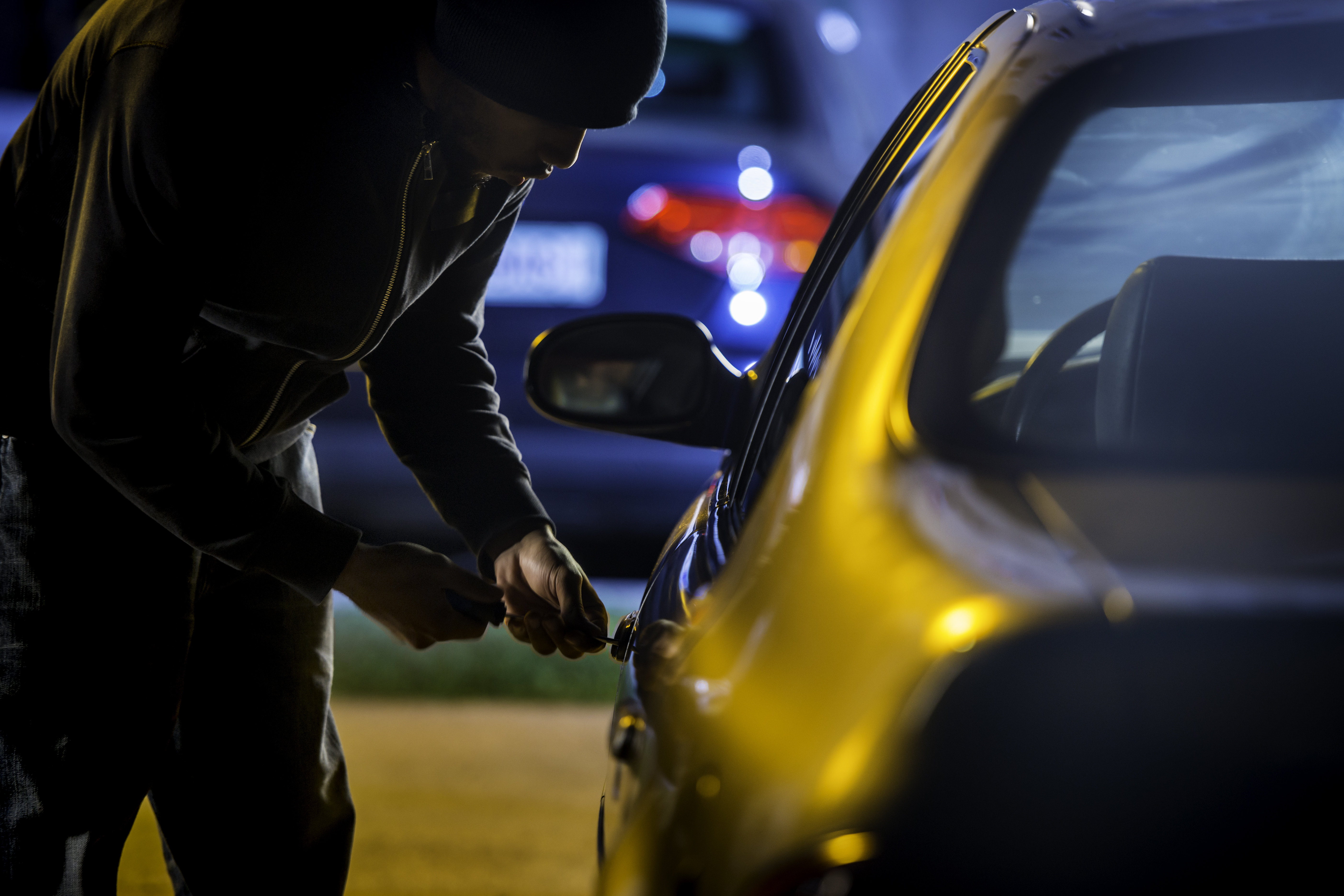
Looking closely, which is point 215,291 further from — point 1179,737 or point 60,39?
point 60,39

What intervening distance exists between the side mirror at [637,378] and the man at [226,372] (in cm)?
21

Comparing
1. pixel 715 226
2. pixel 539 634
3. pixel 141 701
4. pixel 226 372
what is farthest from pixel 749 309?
pixel 141 701

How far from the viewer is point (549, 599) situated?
1.78m

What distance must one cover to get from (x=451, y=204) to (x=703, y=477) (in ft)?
7.49

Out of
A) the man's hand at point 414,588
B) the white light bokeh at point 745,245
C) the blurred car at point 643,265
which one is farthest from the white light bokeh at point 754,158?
the man's hand at point 414,588

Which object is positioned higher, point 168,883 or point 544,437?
point 544,437

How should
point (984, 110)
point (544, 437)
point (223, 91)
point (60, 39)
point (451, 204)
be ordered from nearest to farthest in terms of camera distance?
1. point (984, 110)
2. point (223, 91)
3. point (451, 204)
4. point (544, 437)
5. point (60, 39)

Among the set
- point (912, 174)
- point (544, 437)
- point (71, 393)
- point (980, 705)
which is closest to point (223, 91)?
point (71, 393)

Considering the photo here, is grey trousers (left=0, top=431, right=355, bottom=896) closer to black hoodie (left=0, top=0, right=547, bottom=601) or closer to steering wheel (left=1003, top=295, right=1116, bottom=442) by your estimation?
black hoodie (left=0, top=0, right=547, bottom=601)

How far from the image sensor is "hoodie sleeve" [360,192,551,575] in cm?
194

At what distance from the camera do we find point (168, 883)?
9.39 ft

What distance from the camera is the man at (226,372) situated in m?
1.37

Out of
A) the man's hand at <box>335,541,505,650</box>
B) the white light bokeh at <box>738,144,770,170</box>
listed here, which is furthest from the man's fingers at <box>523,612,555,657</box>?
the white light bokeh at <box>738,144,770,170</box>

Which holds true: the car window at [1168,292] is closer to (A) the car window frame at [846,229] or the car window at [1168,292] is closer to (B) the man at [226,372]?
(A) the car window frame at [846,229]
